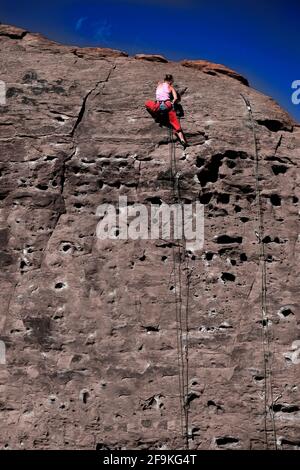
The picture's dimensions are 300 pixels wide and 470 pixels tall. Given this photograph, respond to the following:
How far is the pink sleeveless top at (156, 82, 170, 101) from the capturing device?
839 centimetres

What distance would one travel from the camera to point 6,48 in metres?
9.01

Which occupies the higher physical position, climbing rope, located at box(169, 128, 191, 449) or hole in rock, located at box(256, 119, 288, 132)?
hole in rock, located at box(256, 119, 288, 132)

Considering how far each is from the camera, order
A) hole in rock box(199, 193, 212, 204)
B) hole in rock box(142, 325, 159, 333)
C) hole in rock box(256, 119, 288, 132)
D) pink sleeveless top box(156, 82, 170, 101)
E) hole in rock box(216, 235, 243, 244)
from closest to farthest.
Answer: hole in rock box(142, 325, 159, 333)
hole in rock box(216, 235, 243, 244)
hole in rock box(199, 193, 212, 204)
pink sleeveless top box(156, 82, 170, 101)
hole in rock box(256, 119, 288, 132)

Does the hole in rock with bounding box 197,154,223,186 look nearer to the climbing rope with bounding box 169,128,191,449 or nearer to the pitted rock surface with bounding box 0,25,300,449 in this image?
the pitted rock surface with bounding box 0,25,300,449

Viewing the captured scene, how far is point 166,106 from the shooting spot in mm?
8375

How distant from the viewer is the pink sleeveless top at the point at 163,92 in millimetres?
8391

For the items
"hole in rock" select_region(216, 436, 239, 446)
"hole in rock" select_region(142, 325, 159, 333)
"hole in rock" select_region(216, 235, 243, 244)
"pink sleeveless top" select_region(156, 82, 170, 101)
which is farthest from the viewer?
"pink sleeveless top" select_region(156, 82, 170, 101)

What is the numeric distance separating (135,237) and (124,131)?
5.09ft

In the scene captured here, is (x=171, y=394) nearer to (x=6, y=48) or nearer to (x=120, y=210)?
(x=120, y=210)

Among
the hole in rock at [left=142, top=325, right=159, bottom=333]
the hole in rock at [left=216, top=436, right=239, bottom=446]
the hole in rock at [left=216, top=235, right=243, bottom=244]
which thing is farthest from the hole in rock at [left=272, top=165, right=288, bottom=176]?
the hole in rock at [left=216, top=436, right=239, bottom=446]

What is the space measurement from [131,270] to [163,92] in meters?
2.59

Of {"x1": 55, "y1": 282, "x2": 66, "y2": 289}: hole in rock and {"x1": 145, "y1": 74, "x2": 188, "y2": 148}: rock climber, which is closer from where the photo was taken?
{"x1": 55, "y1": 282, "x2": 66, "y2": 289}: hole in rock

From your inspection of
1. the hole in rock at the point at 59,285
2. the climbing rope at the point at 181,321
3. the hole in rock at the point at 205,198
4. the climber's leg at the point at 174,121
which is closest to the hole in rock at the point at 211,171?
the hole in rock at the point at 205,198

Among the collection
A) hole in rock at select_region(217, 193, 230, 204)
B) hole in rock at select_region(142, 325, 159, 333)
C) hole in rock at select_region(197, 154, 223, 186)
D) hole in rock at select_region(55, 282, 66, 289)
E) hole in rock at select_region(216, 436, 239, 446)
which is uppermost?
hole in rock at select_region(197, 154, 223, 186)
